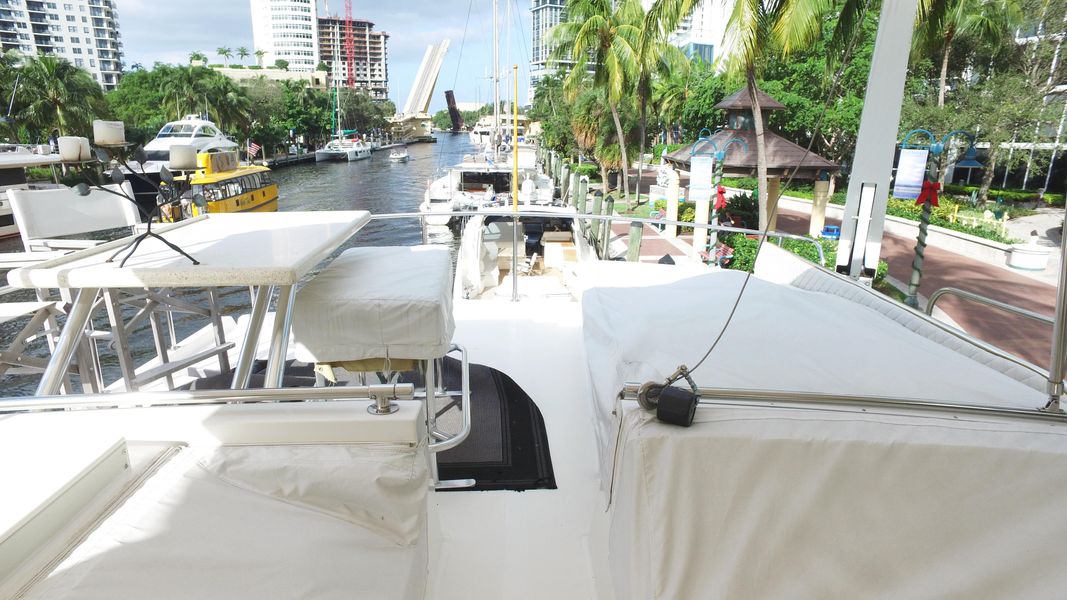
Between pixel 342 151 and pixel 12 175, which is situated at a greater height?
pixel 342 151

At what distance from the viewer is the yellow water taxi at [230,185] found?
58.9 feet

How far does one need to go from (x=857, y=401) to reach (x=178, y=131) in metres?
32.0

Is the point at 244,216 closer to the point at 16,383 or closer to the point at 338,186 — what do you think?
the point at 16,383

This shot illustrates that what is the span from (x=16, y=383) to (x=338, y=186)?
28.2m

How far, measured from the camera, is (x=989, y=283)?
10.3 metres

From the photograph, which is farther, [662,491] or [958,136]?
[958,136]

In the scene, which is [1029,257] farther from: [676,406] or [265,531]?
[265,531]

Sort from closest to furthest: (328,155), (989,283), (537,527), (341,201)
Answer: (537,527), (989,283), (341,201), (328,155)

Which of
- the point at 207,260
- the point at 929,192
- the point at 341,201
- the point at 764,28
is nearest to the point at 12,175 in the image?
the point at 341,201

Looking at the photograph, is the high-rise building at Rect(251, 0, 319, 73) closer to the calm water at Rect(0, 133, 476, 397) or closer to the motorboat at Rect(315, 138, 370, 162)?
the motorboat at Rect(315, 138, 370, 162)

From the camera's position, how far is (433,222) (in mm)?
17406

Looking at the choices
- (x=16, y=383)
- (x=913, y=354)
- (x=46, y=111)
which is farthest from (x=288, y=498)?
(x=46, y=111)

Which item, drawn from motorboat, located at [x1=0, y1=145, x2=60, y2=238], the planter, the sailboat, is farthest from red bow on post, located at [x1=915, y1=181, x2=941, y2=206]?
motorboat, located at [x1=0, y1=145, x2=60, y2=238]

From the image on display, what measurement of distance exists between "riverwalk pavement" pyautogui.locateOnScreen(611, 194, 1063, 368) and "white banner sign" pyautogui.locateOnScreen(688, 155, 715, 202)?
53.5 inches
